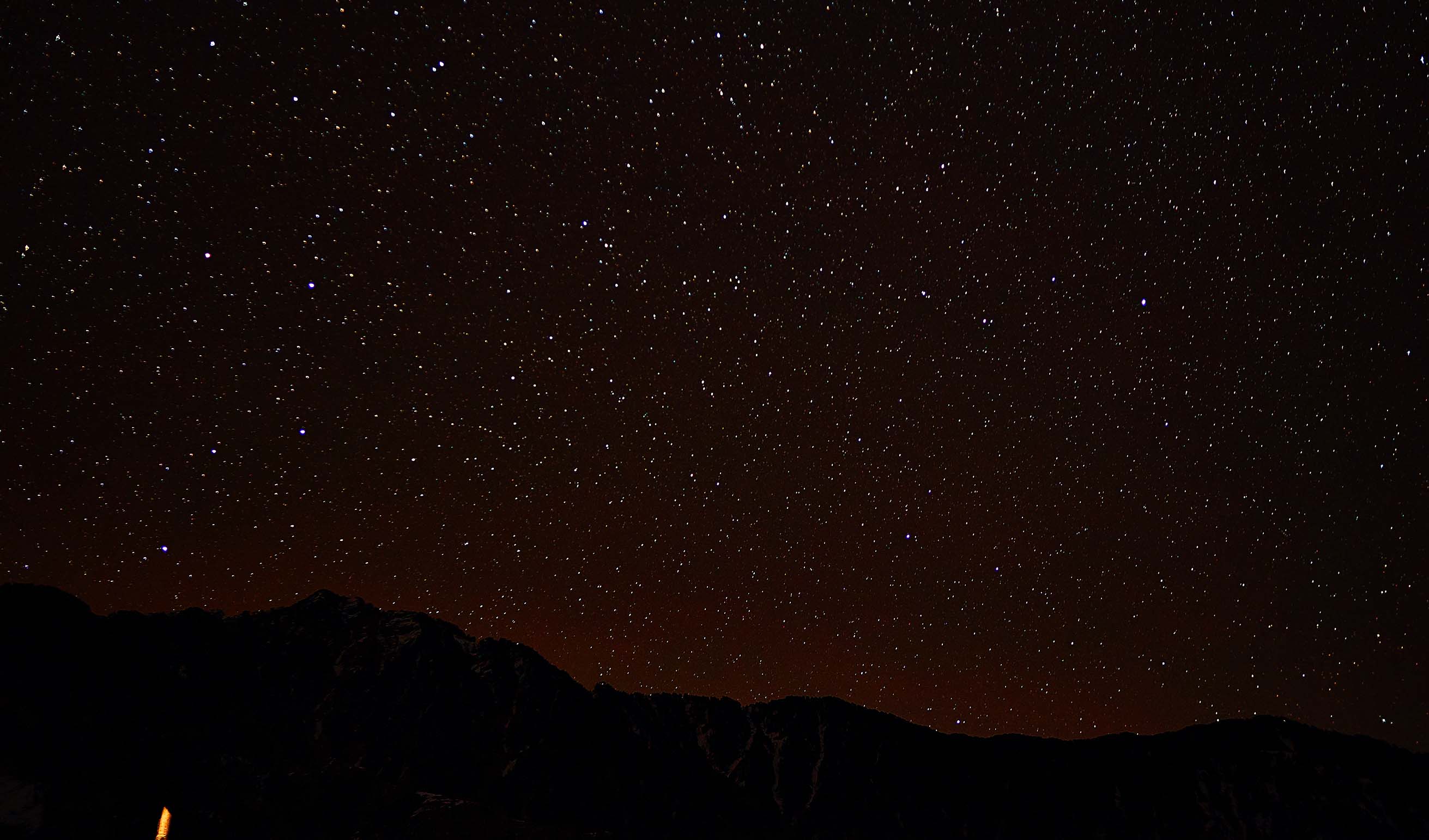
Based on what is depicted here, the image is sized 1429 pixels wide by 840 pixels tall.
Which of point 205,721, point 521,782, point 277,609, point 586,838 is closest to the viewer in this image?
point 586,838

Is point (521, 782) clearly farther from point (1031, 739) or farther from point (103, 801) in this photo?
point (1031, 739)

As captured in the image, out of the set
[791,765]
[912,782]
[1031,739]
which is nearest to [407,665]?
[791,765]

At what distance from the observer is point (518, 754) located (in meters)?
129

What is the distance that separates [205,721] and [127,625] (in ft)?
85.0

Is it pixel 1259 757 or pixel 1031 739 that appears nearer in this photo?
pixel 1259 757

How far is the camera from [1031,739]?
152 m

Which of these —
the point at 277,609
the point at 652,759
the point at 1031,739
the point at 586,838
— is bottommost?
the point at 586,838

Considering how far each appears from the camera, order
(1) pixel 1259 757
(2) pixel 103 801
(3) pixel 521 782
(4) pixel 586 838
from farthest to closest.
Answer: (1) pixel 1259 757, (3) pixel 521 782, (4) pixel 586 838, (2) pixel 103 801

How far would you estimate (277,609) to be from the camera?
14538 centimetres

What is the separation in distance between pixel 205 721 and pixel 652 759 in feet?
232

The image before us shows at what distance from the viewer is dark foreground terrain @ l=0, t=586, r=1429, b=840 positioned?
98.6 m

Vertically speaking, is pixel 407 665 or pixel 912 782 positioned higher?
pixel 407 665

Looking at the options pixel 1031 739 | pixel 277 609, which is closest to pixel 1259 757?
pixel 1031 739

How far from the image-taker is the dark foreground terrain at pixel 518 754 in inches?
3883
